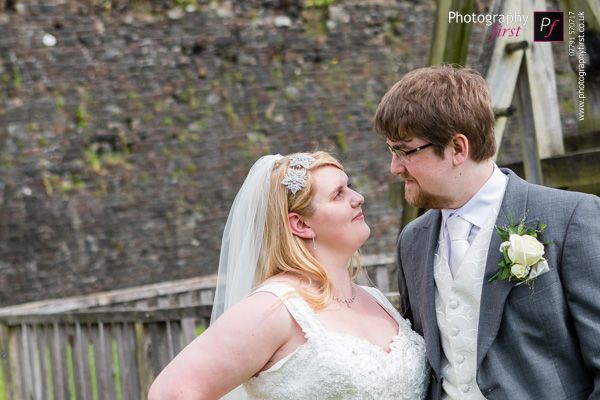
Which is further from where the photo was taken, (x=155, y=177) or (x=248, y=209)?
(x=155, y=177)

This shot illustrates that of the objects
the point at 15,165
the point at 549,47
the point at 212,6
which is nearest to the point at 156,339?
the point at 549,47

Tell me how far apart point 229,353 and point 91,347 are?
3.11 meters

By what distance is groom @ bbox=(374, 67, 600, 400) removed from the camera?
2.42 metres

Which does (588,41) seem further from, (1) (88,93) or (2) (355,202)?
(1) (88,93)

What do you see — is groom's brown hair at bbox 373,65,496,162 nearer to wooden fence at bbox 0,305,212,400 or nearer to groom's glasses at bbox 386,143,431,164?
groom's glasses at bbox 386,143,431,164

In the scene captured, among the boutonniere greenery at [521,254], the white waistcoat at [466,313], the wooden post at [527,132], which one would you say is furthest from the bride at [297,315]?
the wooden post at [527,132]

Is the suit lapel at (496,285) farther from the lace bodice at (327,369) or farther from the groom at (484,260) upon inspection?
the lace bodice at (327,369)

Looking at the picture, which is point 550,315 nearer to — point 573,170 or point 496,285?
point 496,285

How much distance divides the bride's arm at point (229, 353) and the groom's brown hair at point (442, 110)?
830 mm

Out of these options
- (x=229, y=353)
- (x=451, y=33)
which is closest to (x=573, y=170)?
(x=451, y=33)

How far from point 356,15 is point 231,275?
8759 millimetres

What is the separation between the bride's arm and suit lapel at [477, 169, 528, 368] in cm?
→ 72

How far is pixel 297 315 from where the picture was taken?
9.10ft

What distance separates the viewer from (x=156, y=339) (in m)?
4.68
